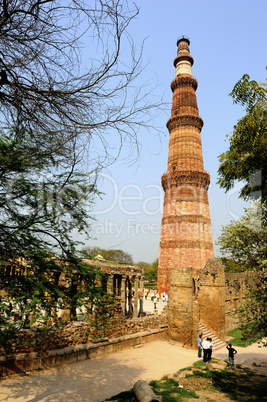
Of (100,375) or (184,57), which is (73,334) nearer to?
(100,375)

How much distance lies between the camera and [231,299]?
20.6 m

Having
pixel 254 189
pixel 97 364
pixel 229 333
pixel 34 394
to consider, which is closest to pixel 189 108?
pixel 254 189

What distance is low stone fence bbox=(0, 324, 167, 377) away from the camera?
25.3 feet

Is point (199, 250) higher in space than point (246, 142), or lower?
lower

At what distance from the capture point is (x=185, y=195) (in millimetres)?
26984

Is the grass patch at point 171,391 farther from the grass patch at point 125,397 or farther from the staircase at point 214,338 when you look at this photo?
the staircase at point 214,338

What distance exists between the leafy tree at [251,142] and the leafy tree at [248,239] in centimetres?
202

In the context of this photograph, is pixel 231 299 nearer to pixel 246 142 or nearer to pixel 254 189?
pixel 254 189

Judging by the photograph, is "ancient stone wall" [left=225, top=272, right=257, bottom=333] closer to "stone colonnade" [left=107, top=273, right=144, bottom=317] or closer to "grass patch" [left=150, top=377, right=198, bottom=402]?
"stone colonnade" [left=107, top=273, right=144, bottom=317]

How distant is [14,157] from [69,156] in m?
0.75

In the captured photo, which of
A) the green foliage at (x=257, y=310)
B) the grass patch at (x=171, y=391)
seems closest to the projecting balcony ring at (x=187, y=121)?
the green foliage at (x=257, y=310)

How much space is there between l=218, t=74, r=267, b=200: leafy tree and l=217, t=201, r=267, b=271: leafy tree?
202 centimetres

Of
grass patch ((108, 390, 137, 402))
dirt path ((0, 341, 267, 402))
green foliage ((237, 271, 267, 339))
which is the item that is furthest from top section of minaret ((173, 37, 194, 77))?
grass patch ((108, 390, 137, 402))

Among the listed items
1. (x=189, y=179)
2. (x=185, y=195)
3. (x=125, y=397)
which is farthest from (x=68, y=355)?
(x=189, y=179)
